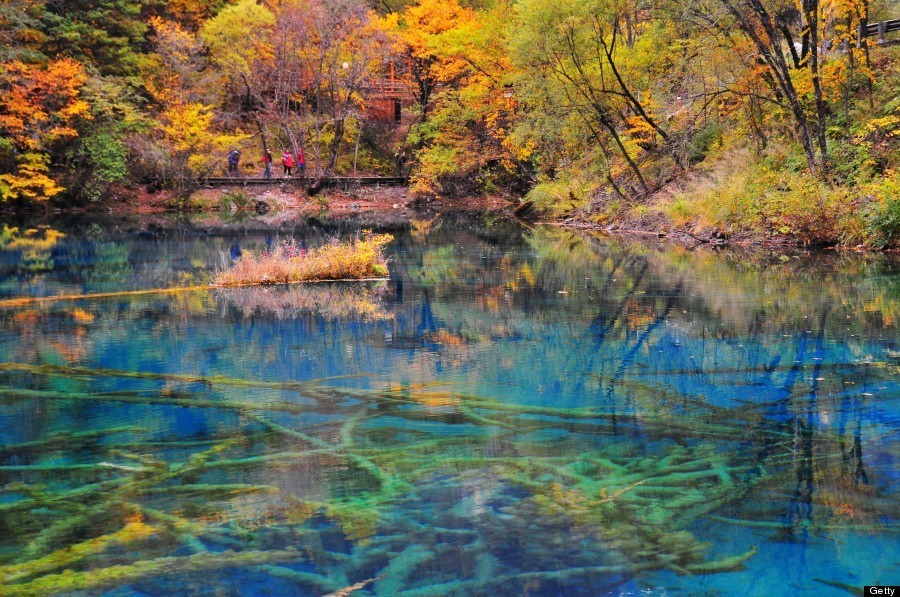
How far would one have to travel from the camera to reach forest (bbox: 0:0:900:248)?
74.3 ft

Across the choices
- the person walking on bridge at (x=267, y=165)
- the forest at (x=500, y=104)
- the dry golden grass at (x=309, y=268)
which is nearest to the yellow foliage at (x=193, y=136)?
the forest at (x=500, y=104)

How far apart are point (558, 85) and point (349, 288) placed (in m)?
15.8

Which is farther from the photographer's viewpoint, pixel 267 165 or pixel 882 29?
pixel 267 165

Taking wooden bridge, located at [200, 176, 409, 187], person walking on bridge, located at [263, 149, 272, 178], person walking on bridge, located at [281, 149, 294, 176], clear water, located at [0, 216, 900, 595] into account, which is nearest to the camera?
clear water, located at [0, 216, 900, 595]

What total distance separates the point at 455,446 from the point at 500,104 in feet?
127

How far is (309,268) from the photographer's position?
17.0 m

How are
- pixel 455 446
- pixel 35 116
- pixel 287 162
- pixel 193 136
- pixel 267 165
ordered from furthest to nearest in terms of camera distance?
pixel 267 165, pixel 287 162, pixel 193 136, pixel 35 116, pixel 455 446

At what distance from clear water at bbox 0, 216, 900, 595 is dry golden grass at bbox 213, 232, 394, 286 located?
2685 mm

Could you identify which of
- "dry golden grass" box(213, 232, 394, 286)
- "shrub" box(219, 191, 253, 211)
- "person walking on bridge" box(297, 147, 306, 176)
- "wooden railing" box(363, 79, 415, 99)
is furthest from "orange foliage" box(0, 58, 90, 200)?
"dry golden grass" box(213, 232, 394, 286)

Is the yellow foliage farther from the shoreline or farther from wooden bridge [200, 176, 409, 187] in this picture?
the shoreline

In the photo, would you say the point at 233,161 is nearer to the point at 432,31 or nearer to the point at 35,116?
the point at 35,116

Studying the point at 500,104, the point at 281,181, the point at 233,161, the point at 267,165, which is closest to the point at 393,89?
the point at 267,165

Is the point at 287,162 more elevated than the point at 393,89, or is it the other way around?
the point at 393,89

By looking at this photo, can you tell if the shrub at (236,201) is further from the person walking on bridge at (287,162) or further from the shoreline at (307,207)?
the person walking on bridge at (287,162)
